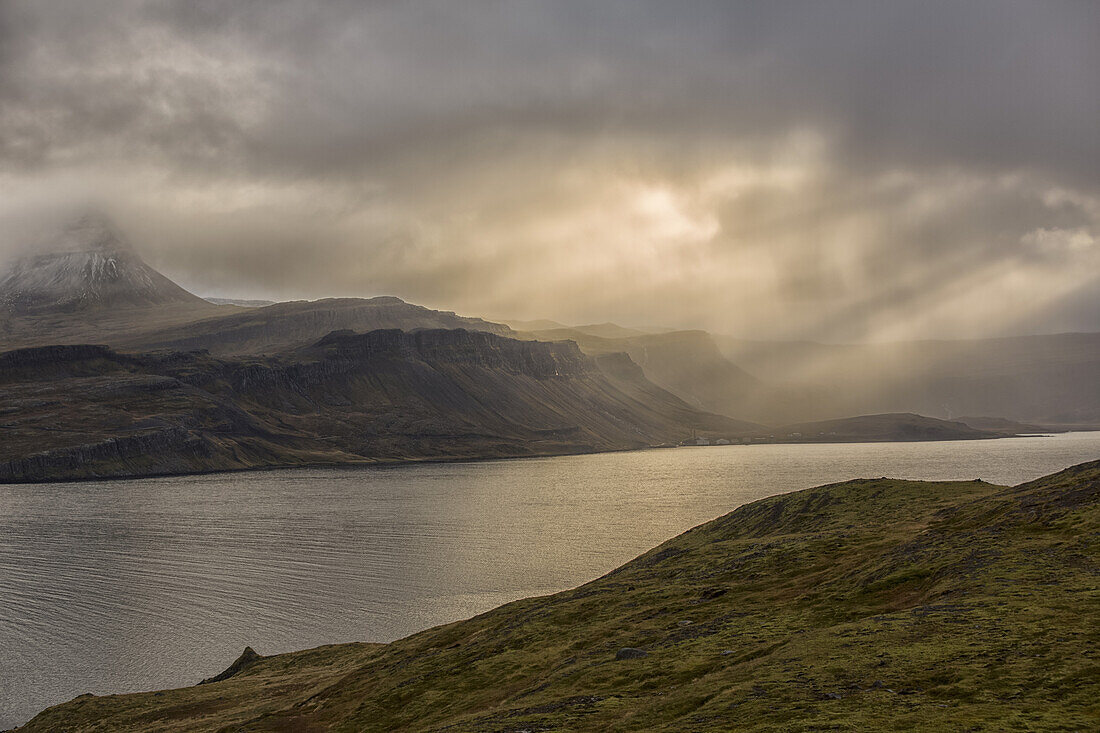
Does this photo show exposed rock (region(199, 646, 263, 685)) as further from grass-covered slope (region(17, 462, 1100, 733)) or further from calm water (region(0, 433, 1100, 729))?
calm water (region(0, 433, 1100, 729))

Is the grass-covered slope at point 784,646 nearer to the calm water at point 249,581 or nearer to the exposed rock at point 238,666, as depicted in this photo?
the exposed rock at point 238,666

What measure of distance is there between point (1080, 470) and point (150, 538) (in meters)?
178

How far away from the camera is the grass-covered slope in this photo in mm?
25906

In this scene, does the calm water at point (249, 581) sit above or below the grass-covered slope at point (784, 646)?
below

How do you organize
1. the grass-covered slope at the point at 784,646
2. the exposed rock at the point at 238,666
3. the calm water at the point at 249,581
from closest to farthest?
1. the grass-covered slope at the point at 784,646
2. the exposed rock at the point at 238,666
3. the calm water at the point at 249,581

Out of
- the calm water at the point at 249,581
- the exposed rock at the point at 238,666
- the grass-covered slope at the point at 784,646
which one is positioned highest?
the grass-covered slope at the point at 784,646

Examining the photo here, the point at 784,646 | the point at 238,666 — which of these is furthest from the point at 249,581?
the point at 784,646

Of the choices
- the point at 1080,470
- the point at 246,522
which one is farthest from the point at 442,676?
the point at 246,522

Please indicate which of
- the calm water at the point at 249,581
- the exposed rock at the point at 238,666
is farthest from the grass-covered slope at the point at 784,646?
the calm water at the point at 249,581

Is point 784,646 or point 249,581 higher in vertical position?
point 784,646

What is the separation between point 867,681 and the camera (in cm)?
2734

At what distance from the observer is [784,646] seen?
34469 millimetres

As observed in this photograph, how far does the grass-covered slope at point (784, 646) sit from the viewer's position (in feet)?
85.0

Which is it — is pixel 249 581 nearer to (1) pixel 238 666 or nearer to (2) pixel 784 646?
(1) pixel 238 666
